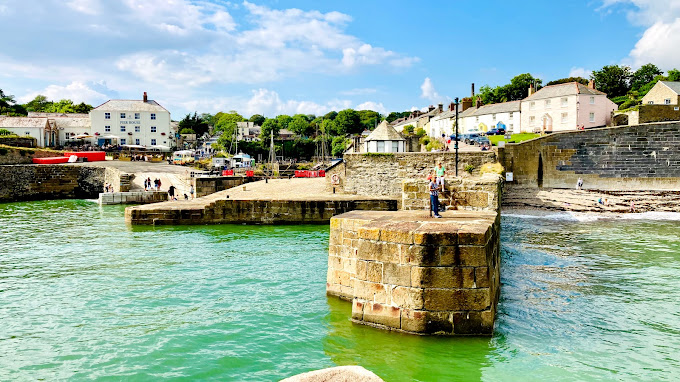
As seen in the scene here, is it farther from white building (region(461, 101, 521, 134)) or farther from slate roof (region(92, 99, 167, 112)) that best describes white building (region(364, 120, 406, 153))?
slate roof (region(92, 99, 167, 112))

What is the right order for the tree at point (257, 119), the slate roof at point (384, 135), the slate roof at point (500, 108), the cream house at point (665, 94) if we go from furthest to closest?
1. the tree at point (257, 119)
2. the slate roof at point (500, 108)
3. the cream house at point (665, 94)
4. the slate roof at point (384, 135)

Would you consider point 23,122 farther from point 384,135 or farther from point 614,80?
point 614,80

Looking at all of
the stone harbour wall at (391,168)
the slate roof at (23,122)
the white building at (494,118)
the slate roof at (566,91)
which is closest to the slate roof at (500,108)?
the white building at (494,118)

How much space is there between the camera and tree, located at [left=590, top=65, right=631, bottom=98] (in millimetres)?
80875

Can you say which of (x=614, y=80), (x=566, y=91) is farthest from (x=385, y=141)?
(x=614, y=80)

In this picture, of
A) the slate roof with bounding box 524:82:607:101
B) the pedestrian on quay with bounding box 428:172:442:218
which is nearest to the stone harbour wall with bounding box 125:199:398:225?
the pedestrian on quay with bounding box 428:172:442:218

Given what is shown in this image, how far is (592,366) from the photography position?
7.57 metres

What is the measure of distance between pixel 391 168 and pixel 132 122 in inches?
2077

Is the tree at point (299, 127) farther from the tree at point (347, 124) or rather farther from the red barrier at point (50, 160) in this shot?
the red barrier at point (50, 160)

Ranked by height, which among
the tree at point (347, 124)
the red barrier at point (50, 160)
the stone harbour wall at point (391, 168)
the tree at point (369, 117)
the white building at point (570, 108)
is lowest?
the stone harbour wall at point (391, 168)

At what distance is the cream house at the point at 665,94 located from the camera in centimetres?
5019

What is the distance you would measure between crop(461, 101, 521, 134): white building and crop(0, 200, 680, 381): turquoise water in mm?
38284

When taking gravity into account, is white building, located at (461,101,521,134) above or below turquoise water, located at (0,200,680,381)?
above

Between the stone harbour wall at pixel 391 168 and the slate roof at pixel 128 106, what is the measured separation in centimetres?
5003
